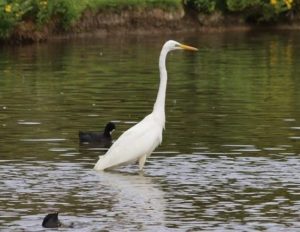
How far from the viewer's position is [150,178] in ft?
62.1

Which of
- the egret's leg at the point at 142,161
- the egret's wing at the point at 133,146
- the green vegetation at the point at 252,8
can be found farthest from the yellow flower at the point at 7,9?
the egret's leg at the point at 142,161

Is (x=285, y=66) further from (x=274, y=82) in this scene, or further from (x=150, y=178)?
(x=150, y=178)

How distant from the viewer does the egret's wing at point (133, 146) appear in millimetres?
19391

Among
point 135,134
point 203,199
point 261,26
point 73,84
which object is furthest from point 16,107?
point 261,26

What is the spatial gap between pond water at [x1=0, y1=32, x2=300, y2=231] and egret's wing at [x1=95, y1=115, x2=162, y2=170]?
23 cm

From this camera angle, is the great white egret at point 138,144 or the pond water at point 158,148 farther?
the great white egret at point 138,144

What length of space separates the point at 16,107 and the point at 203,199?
35.5ft

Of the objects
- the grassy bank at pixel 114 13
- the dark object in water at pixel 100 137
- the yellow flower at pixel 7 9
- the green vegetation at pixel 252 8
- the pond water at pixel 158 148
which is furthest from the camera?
the green vegetation at pixel 252 8

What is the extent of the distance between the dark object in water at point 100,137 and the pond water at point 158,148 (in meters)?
0.24

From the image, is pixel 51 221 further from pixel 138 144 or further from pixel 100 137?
pixel 100 137

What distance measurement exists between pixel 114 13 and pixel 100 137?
3184cm

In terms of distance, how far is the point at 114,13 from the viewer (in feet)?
177

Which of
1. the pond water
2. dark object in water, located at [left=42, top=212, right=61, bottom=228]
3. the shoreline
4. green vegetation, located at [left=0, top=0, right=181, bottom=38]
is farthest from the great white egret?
the shoreline

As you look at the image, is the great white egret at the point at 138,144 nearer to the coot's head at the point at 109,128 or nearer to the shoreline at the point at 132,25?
the coot's head at the point at 109,128
